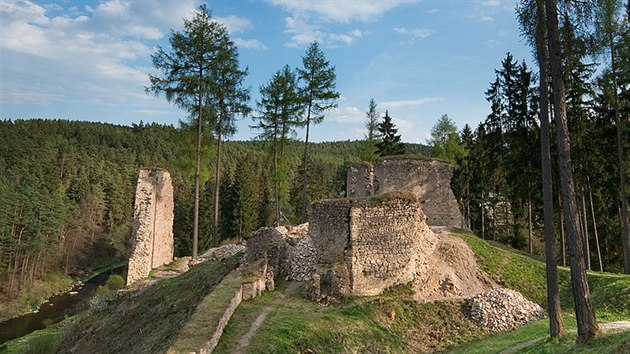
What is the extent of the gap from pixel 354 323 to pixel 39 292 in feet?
138

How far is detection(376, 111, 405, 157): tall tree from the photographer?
4009 cm

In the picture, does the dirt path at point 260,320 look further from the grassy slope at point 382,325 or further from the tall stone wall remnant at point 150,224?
the tall stone wall remnant at point 150,224

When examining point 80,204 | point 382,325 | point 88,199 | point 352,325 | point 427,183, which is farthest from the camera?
point 80,204

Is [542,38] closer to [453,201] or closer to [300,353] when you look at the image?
[300,353]

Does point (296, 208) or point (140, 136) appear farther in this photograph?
point (140, 136)

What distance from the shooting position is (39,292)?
1727 inches

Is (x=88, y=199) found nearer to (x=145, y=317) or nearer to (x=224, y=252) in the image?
(x=224, y=252)

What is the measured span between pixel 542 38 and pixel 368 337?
909cm

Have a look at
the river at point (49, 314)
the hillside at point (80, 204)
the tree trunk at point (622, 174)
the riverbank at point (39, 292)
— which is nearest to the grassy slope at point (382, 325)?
the tree trunk at point (622, 174)

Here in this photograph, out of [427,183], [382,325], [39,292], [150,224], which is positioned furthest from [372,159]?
[39,292]

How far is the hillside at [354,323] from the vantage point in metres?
11.5

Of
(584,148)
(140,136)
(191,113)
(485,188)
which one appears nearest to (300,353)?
(191,113)

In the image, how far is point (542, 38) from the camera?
36.5 ft

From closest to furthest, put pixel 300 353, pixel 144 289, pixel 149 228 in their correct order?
pixel 300 353 → pixel 144 289 → pixel 149 228
